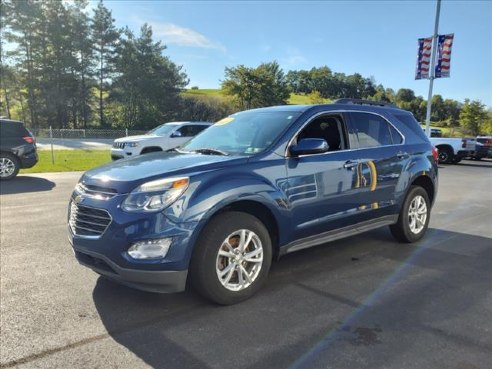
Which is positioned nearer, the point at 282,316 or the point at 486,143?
the point at 282,316

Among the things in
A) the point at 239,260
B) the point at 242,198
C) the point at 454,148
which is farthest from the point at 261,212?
the point at 454,148

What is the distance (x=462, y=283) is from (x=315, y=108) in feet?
7.73

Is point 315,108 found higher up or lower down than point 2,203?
higher up

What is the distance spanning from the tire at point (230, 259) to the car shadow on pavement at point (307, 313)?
15 cm

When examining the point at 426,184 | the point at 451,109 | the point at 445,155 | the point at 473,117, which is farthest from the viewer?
the point at 451,109

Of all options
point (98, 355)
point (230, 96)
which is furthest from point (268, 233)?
point (230, 96)

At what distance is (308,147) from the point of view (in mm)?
4188

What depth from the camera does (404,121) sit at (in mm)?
5863

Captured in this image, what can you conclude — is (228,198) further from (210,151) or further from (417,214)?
(417,214)

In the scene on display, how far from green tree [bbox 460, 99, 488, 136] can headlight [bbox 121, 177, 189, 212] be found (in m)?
60.7

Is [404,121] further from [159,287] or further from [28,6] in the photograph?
[28,6]

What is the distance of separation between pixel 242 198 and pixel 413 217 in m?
3.15

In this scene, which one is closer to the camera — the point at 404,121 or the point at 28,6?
the point at 404,121

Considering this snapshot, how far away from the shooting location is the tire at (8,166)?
38.8 ft
